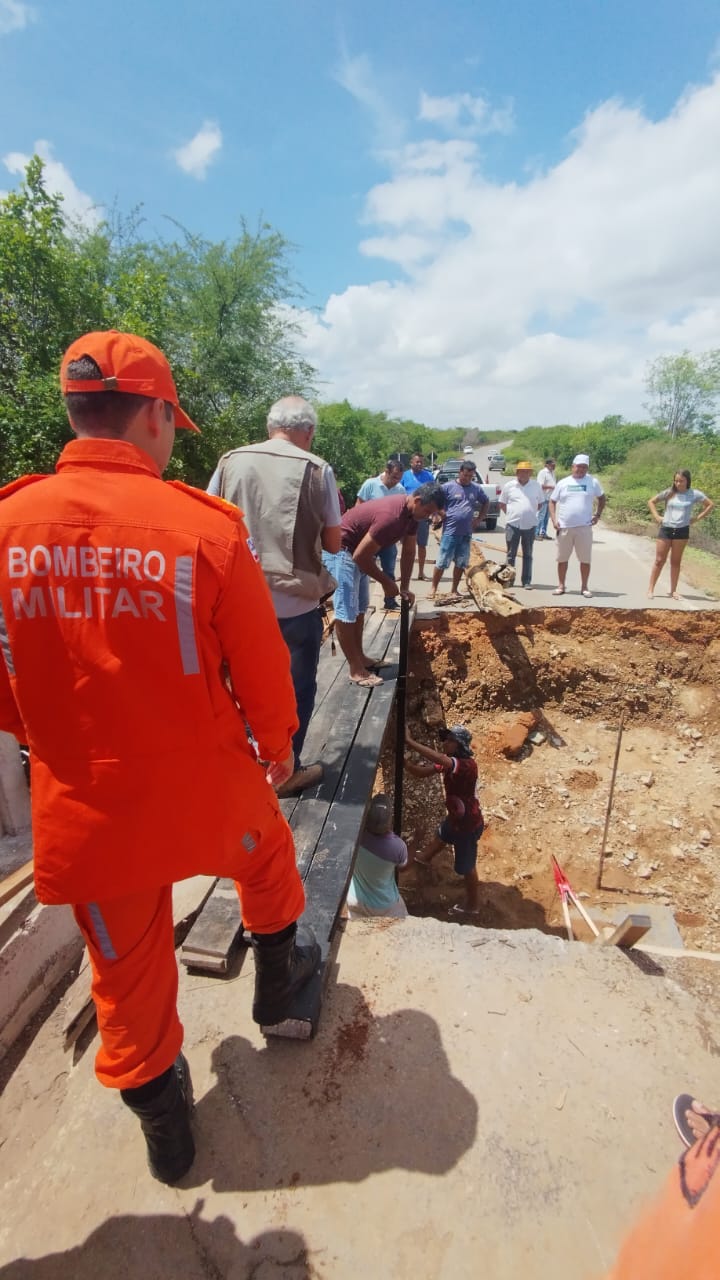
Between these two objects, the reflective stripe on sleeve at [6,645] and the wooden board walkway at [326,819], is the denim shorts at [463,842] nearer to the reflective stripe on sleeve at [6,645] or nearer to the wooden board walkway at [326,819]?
the wooden board walkway at [326,819]

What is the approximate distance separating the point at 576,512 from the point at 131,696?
22.2 feet

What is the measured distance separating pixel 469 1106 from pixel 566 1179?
282 millimetres

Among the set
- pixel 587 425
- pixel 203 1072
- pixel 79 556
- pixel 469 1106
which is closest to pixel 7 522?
pixel 79 556

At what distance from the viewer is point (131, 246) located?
14156 mm

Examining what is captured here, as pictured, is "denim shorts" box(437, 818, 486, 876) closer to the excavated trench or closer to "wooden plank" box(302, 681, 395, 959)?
the excavated trench

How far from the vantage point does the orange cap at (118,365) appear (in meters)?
1.12

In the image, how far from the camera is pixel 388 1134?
155 centimetres

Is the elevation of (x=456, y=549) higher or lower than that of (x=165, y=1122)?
higher

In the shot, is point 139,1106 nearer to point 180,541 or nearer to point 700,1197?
point 700,1197

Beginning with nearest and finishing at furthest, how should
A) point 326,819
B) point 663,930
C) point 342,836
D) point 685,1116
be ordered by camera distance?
point 685,1116 < point 342,836 < point 326,819 < point 663,930

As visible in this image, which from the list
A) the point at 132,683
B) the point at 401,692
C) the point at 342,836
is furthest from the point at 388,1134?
the point at 401,692

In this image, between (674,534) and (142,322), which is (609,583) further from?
(142,322)

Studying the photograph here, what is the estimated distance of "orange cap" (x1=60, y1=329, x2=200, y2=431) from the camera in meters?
1.12

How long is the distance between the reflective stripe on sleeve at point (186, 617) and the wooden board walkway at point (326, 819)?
1.30 meters
